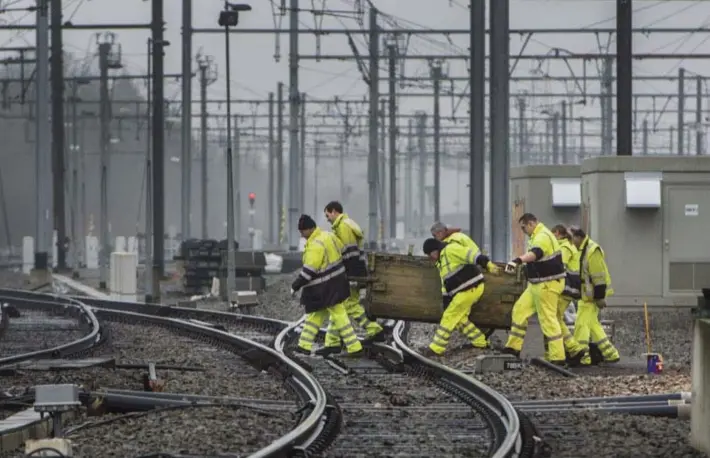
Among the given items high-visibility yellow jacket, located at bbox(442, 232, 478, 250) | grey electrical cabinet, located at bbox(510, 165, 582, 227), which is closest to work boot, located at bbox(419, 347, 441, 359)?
high-visibility yellow jacket, located at bbox(442, 232, 478, 250)

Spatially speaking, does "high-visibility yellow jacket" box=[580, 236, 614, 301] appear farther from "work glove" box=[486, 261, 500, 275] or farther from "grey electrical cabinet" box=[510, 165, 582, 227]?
"grey electrical cabinet" box=[510, 165, 582, 227]

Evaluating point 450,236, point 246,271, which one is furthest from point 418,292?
point 246,271

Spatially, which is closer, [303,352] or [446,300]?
[446,300]

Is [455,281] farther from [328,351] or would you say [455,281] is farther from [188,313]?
[188,313]

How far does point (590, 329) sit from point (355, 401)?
17.0 feet

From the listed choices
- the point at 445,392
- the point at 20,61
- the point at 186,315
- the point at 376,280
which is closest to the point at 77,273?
the point at 20,61

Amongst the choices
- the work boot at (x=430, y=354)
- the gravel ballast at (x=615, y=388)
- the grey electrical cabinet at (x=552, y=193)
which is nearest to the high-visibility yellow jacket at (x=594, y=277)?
the gravel ballast at (x=615, y=388)

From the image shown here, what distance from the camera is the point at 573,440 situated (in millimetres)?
12773

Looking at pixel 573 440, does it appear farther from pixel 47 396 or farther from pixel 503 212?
pixel 503 212

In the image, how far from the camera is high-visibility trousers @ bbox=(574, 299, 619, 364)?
20266 millimetres

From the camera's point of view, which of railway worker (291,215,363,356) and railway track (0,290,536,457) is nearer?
railway track (0,290,536,457)

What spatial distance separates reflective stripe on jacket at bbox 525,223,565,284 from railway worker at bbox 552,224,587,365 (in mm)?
652

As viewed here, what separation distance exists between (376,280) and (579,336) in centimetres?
273

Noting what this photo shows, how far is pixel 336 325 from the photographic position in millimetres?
20859
